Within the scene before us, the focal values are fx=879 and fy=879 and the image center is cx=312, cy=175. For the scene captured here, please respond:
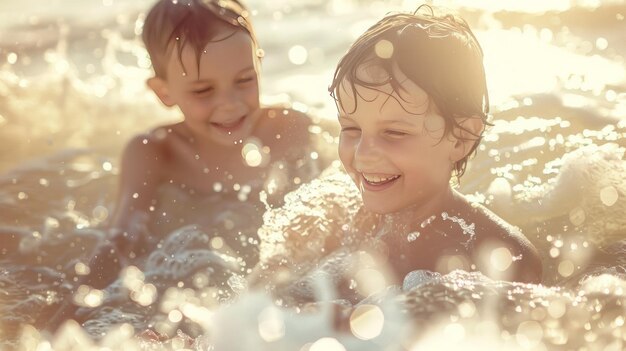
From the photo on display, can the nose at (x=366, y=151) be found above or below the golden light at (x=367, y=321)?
above

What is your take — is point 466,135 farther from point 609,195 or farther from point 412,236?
point 609,195

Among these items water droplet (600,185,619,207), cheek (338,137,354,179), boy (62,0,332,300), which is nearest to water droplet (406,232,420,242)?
cheek (338,137,354,179)

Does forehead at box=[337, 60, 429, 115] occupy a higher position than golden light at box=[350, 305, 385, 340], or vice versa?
forehead at box=[337, 60, 429, 115]

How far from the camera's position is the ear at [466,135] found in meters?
3.00

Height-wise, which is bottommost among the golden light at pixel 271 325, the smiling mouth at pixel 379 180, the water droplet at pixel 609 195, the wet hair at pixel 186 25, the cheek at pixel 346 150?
the water droplet at pixel 609 195

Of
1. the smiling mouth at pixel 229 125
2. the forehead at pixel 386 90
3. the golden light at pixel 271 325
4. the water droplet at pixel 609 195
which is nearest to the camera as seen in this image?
the golden light at pixel 271 325

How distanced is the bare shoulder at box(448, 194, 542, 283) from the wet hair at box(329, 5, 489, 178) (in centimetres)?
29

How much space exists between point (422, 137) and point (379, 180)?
0.75 feet

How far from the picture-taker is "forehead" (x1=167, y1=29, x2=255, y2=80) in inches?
155

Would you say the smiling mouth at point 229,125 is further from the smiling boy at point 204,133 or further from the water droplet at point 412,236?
the water droplet at point 412,236

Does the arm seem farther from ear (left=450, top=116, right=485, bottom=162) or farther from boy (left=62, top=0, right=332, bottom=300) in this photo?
ear (left=450, top=116, right=485, bottom=162)

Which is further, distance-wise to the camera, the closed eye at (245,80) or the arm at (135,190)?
the closed eye at (245,80)

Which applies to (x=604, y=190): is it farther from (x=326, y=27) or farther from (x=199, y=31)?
(x=326, y=27)

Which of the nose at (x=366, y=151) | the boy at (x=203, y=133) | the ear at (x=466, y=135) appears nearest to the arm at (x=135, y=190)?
the boy at (x=203, y=133)
